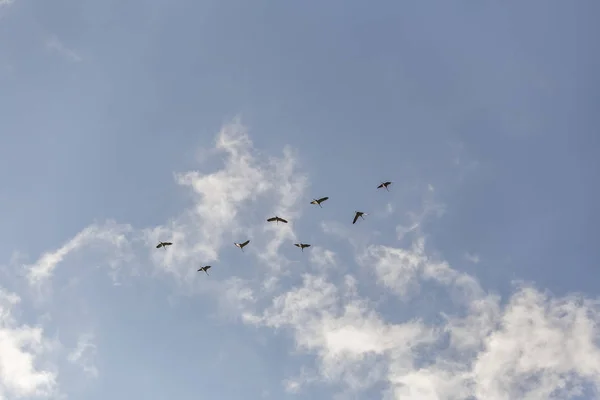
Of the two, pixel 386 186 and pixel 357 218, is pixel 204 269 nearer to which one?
pixel 357 218

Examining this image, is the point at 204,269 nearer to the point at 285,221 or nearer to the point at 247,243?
the point at 247,243

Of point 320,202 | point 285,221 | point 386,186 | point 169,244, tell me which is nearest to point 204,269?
point 169,244

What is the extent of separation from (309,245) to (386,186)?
32.9 meters

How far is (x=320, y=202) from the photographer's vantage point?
161 metres

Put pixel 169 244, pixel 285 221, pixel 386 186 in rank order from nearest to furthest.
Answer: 1. pixel 386 186
2. pixel 285 221
3. pixel 169 244

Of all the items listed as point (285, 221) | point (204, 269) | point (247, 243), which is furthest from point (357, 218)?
point (204, 269)

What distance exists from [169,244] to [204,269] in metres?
15.6

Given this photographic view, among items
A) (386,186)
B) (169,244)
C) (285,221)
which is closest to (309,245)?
(285,221)

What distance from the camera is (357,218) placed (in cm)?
15950

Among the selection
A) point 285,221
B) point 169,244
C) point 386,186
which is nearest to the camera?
point 386,186

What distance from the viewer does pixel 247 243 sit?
564 ft

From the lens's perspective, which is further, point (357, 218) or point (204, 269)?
point (204, 269)

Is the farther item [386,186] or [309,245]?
[309,245]

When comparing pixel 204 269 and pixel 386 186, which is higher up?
pixel 386 186
